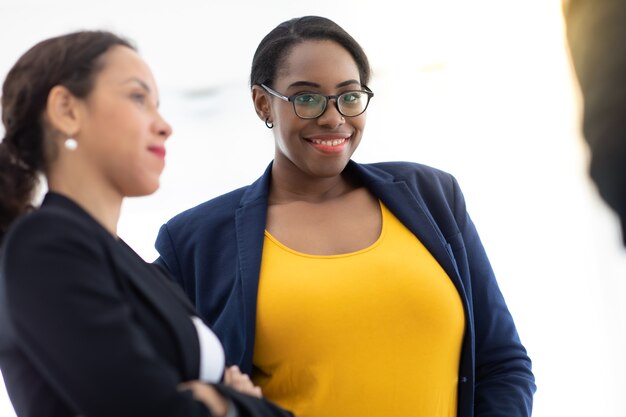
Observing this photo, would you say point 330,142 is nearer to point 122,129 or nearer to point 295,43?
point 295,43

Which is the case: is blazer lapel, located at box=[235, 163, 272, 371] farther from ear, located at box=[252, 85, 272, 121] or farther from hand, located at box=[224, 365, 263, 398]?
hand, located at box=[224, 365, 263, 398]

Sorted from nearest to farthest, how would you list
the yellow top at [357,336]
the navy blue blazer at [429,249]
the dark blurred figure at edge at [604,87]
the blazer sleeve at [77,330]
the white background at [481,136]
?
the dark blurred figure at edge at [604,87] → the blazer sleeve at [77,330] → the yellow top at [357,336] → the navy blue blazer at [429,249] → the white background at [481,136]

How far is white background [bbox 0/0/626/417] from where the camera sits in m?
3.50

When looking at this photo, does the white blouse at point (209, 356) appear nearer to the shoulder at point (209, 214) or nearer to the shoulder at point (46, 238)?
the shoulder at point (46, 238)

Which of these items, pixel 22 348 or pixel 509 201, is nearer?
pixel 22 348

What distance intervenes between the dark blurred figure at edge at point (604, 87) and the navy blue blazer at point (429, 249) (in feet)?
3.77

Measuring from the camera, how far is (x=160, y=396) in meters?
1.15

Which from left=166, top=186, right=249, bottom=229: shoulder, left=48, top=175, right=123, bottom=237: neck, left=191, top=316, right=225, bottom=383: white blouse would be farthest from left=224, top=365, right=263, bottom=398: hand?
left=166, top=186, right=249, bottom=229: shoulder

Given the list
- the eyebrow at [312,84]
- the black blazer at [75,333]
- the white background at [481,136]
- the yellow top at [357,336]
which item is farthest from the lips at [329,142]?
the white background at [481,136]

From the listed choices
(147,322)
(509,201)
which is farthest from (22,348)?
(509,201)

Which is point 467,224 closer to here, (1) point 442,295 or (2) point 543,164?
(1) point 442,295

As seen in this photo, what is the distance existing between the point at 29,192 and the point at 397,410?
0.89 meters

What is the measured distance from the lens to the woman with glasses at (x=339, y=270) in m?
1.80

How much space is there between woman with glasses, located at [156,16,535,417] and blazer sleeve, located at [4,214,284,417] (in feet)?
2.17
